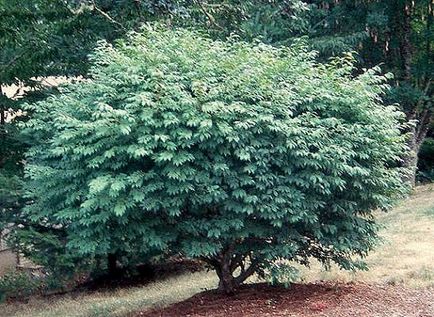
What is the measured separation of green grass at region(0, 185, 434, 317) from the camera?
7.15 meters

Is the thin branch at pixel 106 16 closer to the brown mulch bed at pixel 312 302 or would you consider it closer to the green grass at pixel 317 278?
the green grass at pixel 317 278

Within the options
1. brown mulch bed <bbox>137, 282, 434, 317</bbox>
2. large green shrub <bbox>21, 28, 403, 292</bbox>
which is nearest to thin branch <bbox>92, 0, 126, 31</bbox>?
large green shrub <bbox>21, 28, 403, 292</bbox>

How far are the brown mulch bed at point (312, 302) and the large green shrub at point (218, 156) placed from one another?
1.13 feet

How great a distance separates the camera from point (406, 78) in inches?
641

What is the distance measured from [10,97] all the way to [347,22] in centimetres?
921

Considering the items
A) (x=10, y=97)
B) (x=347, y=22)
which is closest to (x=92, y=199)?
(x=10, y=97)

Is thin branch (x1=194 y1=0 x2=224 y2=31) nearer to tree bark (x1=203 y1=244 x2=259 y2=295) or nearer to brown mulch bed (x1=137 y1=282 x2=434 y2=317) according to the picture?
tree bark (x1=203 y1=244 x2=259 y2=295)

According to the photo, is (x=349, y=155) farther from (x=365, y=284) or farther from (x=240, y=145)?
(x=365, y=284)

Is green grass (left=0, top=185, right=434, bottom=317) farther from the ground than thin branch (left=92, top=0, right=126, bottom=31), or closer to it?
closer to it

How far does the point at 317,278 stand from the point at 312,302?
1470 millimetres

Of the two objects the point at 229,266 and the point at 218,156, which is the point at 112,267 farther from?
the point at 218,156

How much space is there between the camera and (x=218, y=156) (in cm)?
530

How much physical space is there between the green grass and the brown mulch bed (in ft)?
1.68

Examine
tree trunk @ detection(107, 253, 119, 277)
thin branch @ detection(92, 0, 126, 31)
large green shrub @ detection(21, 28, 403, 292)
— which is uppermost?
thin branch @ detection(92, 0, 126, 31)
